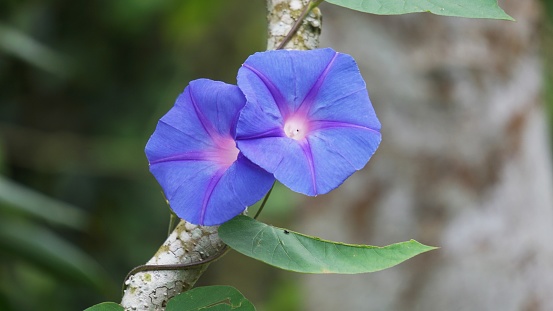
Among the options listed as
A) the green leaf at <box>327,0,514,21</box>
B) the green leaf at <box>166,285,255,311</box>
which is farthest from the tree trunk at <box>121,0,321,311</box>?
the green leaf at <box>327,0,514,21</box>

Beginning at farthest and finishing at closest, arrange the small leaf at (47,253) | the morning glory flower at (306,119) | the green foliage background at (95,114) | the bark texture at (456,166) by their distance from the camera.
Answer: the green foliage background at (95,114), the bark texture at (456,166), the small leaf at (47,253), the morning glory flower at (306,119)

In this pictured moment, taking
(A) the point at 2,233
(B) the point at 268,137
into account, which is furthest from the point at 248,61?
(A) the point at 2,233

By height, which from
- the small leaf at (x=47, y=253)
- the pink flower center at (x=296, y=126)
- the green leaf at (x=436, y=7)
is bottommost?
the small leaf at (x=47, y=253)

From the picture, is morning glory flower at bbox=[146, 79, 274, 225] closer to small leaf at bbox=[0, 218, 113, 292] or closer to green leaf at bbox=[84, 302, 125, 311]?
green leaf at bbox=[84, 302, 125, 311]

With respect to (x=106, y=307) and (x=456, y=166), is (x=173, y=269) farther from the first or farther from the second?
(x=456, y=166)

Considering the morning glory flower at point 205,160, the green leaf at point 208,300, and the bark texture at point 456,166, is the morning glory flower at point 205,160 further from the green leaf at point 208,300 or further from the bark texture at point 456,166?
the bark texture at point 456,166

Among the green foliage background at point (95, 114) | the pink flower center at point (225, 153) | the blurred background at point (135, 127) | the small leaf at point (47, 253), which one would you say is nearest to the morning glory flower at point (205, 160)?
the pink flower center at point (225, 153)
